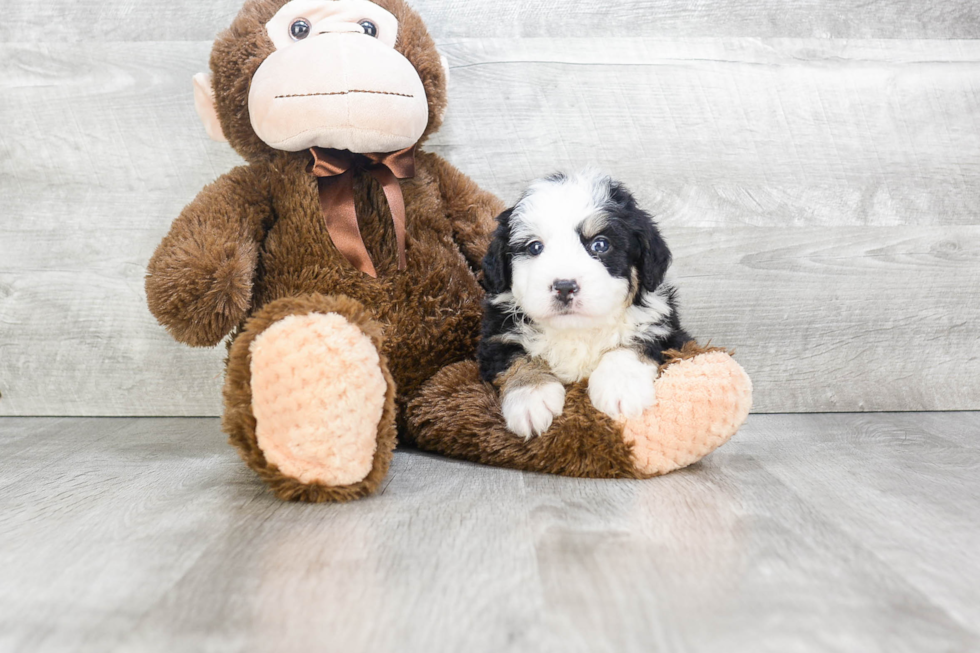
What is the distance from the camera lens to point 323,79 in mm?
1457

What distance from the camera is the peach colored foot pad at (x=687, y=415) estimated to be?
1.36 metres

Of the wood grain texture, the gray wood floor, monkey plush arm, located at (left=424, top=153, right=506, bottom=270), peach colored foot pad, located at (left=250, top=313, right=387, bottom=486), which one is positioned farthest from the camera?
the wood grain texture

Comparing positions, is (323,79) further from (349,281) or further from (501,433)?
(501,433)

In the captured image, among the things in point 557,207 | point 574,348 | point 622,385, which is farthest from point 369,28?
point 622,385

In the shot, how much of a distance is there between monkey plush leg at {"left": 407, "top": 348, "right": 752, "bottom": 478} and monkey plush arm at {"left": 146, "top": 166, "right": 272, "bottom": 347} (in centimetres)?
52

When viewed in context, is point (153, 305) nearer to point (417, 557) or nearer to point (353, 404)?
point (353, 404)

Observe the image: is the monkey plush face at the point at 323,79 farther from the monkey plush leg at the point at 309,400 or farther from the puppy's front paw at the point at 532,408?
the puppy's front paw at the point at 532,408

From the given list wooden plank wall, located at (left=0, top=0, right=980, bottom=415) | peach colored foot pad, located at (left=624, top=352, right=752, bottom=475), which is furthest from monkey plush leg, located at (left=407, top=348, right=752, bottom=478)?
wooden plank wall, located at (left=0, top=0, right=980, bottom=415)

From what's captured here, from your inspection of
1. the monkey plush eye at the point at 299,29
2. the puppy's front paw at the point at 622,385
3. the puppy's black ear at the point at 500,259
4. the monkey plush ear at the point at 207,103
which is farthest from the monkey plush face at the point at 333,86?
the puppy's front paw at the point at 622,385

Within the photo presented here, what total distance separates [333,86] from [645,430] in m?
0.85

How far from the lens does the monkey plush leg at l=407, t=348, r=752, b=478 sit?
53.8 inches

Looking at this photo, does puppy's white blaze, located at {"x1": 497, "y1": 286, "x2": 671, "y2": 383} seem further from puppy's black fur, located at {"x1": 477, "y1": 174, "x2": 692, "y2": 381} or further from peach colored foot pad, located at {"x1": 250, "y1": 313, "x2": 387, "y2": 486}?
peach colored foot pad, located at {"x1": 250, "y1": 313, "x2": 387, "y2": 486}

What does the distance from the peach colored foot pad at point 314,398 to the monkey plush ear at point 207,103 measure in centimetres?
64

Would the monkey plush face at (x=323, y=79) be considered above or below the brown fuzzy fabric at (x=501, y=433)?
above
